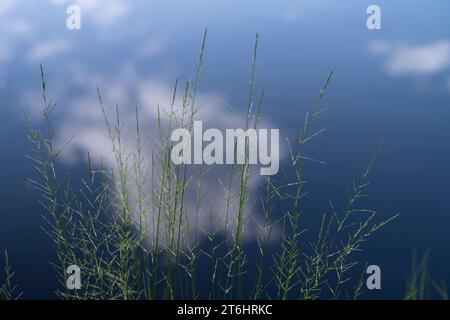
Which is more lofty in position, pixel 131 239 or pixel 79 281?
pixel 131 239

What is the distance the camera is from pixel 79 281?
6.39 feet

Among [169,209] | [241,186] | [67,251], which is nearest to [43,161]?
[67,251]

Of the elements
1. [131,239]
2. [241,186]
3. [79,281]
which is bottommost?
[79,281]

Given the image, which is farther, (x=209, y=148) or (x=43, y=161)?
(x=209, y=148)

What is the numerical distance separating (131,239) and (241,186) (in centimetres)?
38

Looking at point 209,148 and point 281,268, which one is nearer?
point 281,268
